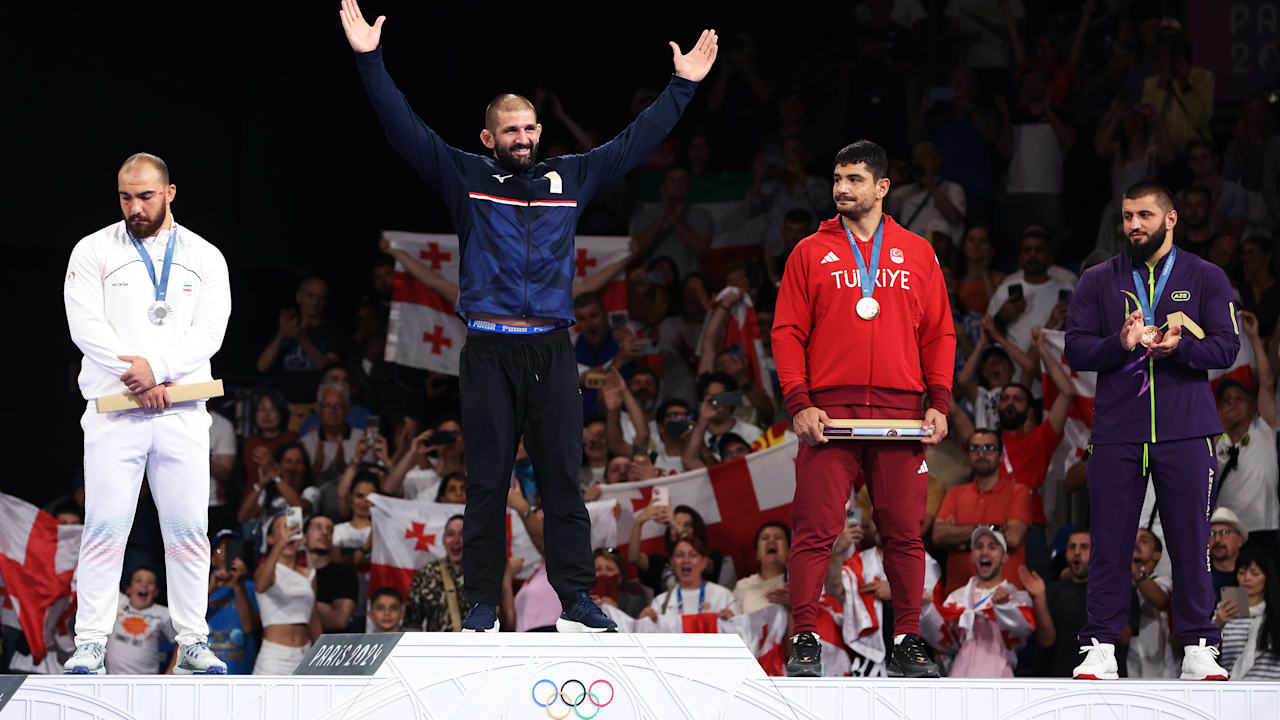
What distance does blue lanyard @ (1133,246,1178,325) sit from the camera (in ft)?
18.2

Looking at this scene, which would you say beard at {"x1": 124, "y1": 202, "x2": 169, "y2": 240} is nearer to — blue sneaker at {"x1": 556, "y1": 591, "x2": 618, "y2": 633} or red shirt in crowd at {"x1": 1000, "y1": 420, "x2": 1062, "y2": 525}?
blue sneaker at {"x1": 556, "y1": 591, "x2": 618, "y2": 633}

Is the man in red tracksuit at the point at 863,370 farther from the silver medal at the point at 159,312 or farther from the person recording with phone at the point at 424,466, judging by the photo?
the person recording with phone at the point at 424,466

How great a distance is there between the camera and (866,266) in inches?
213

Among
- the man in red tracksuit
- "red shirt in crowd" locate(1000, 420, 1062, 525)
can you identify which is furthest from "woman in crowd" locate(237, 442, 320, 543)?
the man in red tracksuit

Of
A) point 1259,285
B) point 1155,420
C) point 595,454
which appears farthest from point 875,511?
point 1259,285

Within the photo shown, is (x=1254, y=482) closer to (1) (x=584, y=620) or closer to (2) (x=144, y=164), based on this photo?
(1) (x=584, y=620)

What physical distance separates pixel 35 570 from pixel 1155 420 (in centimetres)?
648

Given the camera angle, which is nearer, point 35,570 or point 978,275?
point 35,570

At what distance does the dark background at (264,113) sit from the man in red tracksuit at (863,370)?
211 inches

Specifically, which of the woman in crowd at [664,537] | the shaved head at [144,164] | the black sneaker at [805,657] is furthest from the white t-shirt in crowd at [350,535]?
the black sneaker at [805,657]

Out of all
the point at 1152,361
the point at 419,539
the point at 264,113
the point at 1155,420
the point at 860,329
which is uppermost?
the point at 264,113

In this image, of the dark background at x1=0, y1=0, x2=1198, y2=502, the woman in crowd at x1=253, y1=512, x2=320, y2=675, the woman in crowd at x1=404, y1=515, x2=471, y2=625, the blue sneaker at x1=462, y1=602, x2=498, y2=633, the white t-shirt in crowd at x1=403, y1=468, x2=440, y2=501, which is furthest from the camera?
the dark background at x1=0, y1=0, x2=1198, y2=502

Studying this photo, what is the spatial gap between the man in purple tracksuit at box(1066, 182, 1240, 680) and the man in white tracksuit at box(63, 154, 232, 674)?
10.9 feet

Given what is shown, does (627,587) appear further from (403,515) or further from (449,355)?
(449,355)
